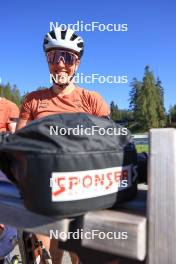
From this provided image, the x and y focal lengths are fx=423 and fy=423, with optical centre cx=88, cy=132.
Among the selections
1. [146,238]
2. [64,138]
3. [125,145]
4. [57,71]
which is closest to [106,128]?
[125,145]

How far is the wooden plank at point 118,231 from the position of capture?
116cm

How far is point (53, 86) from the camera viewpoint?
119 inches

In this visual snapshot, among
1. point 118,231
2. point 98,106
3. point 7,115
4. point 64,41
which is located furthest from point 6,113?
point 118,231

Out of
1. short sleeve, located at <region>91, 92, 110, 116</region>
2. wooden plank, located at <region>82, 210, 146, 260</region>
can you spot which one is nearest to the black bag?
wooden plank, located at <region>82, 210, 146, 260</region>

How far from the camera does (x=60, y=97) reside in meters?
2.97

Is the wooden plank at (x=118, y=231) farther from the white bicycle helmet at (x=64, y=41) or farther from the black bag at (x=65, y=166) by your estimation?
the white bicycle helmet at (x=64, y=41)

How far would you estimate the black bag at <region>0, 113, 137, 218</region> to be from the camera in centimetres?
126

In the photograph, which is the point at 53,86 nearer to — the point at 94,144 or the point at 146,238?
the point at 94,144

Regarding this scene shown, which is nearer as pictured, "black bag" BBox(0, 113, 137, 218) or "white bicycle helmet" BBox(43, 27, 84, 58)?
"black bag" BBox(0, 113, 137, 218)

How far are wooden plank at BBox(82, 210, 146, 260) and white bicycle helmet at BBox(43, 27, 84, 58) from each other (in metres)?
1.95

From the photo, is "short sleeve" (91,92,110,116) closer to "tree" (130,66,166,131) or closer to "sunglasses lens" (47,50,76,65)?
"sunglasses lens" (47,50,76,65)

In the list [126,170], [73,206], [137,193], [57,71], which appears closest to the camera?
[73,206]

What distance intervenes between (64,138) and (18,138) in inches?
5.9

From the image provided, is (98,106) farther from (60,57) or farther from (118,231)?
(118,231)
